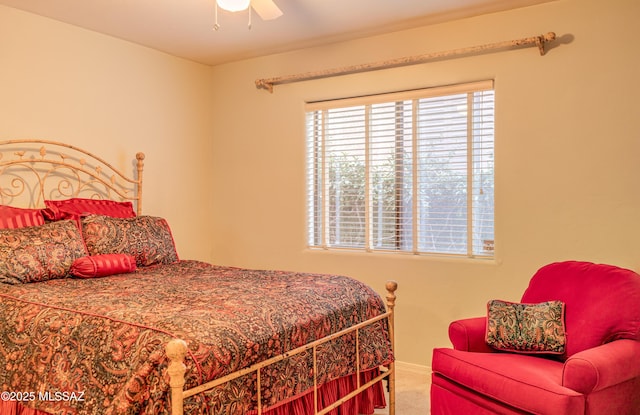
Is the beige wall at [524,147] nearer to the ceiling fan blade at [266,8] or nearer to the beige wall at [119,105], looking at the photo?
the beige wall at [119,105]

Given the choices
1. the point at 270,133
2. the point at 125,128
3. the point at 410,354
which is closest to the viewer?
the point at 410,354

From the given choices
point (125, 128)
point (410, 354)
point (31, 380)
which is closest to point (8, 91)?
point (125, 128)

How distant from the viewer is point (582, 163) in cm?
310

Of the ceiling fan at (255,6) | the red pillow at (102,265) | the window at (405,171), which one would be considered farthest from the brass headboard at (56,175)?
the ceiling fan at (255,6)

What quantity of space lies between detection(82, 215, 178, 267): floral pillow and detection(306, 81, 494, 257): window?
125cm

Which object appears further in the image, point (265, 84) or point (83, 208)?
point (265, 84)

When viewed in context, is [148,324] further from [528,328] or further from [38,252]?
[528,328]

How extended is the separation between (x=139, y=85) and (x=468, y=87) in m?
2.58

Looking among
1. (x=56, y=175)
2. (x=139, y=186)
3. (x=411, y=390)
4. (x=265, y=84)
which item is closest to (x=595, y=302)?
(x=411, y=390)

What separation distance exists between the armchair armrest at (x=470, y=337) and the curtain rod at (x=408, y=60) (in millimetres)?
1824

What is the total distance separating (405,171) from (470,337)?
1.54m

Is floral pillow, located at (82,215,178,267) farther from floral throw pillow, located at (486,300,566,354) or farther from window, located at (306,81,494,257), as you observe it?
floral throw pillow, located at (486,300,566,354)

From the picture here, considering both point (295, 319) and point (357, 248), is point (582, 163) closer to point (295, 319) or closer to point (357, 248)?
point (357, 248)

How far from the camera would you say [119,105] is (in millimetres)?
3941
